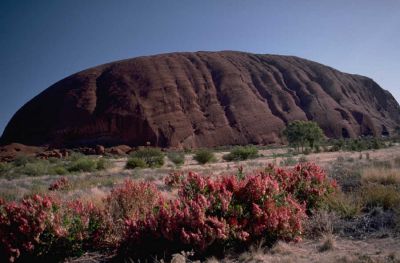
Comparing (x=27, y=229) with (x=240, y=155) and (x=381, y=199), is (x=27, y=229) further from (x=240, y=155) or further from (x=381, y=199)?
(x=240, y=155)

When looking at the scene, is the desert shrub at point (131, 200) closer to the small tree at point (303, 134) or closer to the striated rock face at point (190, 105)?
the small tree at point (303, 134)

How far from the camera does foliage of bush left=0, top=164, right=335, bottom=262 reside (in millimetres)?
4973

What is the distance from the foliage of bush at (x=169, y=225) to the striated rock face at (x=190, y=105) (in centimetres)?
5881

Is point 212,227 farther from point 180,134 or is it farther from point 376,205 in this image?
point 180,134

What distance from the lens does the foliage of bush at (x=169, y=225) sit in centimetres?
497

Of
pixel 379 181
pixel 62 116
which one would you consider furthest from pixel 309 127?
pixel 62 116

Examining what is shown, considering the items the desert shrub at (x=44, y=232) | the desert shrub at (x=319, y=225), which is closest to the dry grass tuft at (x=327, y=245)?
the desert shrub at (x=319, y=225)

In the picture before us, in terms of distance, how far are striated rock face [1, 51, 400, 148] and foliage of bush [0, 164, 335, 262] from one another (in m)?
58.8

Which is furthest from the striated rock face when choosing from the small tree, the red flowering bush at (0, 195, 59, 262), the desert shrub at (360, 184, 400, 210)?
the red flowering bush at (0, 195, 59, 262)

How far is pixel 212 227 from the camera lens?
4875mm

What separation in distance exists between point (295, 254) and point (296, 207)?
0.91 metres

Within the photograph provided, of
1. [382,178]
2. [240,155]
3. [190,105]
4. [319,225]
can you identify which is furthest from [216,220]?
[190,105]

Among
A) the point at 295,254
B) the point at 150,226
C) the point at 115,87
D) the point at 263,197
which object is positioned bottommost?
the point at 295,254

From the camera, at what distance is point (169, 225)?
5004 mm
